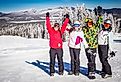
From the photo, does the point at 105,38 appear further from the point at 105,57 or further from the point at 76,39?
the point at 76,39

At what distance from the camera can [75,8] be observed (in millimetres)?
89938

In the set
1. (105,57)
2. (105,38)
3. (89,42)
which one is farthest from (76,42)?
(105,57)

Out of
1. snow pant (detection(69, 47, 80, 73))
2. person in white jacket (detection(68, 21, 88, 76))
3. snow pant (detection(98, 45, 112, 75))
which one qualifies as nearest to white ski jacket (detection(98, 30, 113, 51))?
snow pant (detection(98, 45, 112, 75))

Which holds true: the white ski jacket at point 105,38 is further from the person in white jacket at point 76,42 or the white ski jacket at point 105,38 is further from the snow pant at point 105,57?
the person in white jacket at point 76,42

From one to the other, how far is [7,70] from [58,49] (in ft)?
12.0

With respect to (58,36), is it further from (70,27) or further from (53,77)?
(53,77)

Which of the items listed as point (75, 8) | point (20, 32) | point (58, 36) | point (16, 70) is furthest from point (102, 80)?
point (20, 32)

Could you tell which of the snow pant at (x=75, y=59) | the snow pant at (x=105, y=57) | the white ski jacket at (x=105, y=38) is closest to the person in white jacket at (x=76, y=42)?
the snow pant at (x=75, y=59)

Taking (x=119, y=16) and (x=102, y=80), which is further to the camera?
(x=119, y=16)

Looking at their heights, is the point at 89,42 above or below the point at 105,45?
above

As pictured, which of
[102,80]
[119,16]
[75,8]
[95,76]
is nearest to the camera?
[102,80]

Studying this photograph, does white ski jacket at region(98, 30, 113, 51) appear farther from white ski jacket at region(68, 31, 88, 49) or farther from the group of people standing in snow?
white ski jacket at region(68, 31, 88, 49)

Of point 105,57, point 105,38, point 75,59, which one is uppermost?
point 105,38

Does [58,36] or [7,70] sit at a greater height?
[58,36]
